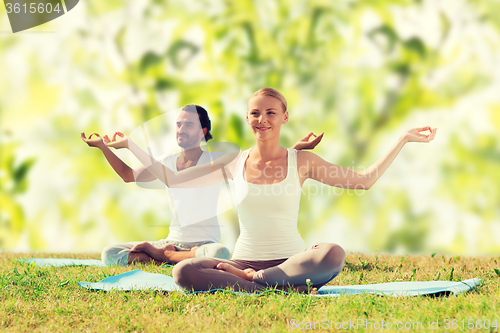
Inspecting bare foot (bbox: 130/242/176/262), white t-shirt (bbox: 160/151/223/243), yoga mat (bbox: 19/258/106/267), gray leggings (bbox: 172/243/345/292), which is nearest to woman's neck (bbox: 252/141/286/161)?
gray leggings (bbox: 172/243/345/292)

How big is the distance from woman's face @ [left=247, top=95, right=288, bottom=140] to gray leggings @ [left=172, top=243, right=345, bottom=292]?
90 centimetres

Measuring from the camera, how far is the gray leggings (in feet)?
10.0

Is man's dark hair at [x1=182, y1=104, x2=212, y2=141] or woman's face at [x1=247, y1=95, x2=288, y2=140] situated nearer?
woman's face at [x1=247, y1=95, x2=288, y2=140]

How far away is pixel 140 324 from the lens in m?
2.65

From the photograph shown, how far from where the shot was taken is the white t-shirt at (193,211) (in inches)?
193

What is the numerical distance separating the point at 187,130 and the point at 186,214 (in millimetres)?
934

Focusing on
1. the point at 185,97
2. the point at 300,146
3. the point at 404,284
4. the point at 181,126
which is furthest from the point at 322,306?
the point at 185,97

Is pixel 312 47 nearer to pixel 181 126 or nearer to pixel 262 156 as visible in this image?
pixel 181 126

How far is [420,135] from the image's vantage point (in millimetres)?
3402

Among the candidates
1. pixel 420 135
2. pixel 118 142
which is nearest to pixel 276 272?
pixel 420 135

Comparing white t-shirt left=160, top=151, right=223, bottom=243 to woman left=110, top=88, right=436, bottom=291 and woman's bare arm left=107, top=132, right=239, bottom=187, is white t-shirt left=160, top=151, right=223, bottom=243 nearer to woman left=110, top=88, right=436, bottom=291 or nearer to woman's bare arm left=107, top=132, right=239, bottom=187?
woman's bare arm left=107, top=132, right=239, bottom=187

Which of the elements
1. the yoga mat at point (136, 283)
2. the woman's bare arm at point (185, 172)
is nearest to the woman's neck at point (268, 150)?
the woman's bare arm at point (185, 172)

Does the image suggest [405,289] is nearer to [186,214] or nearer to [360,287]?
[360,287]

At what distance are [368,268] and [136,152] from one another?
2.63 meters
